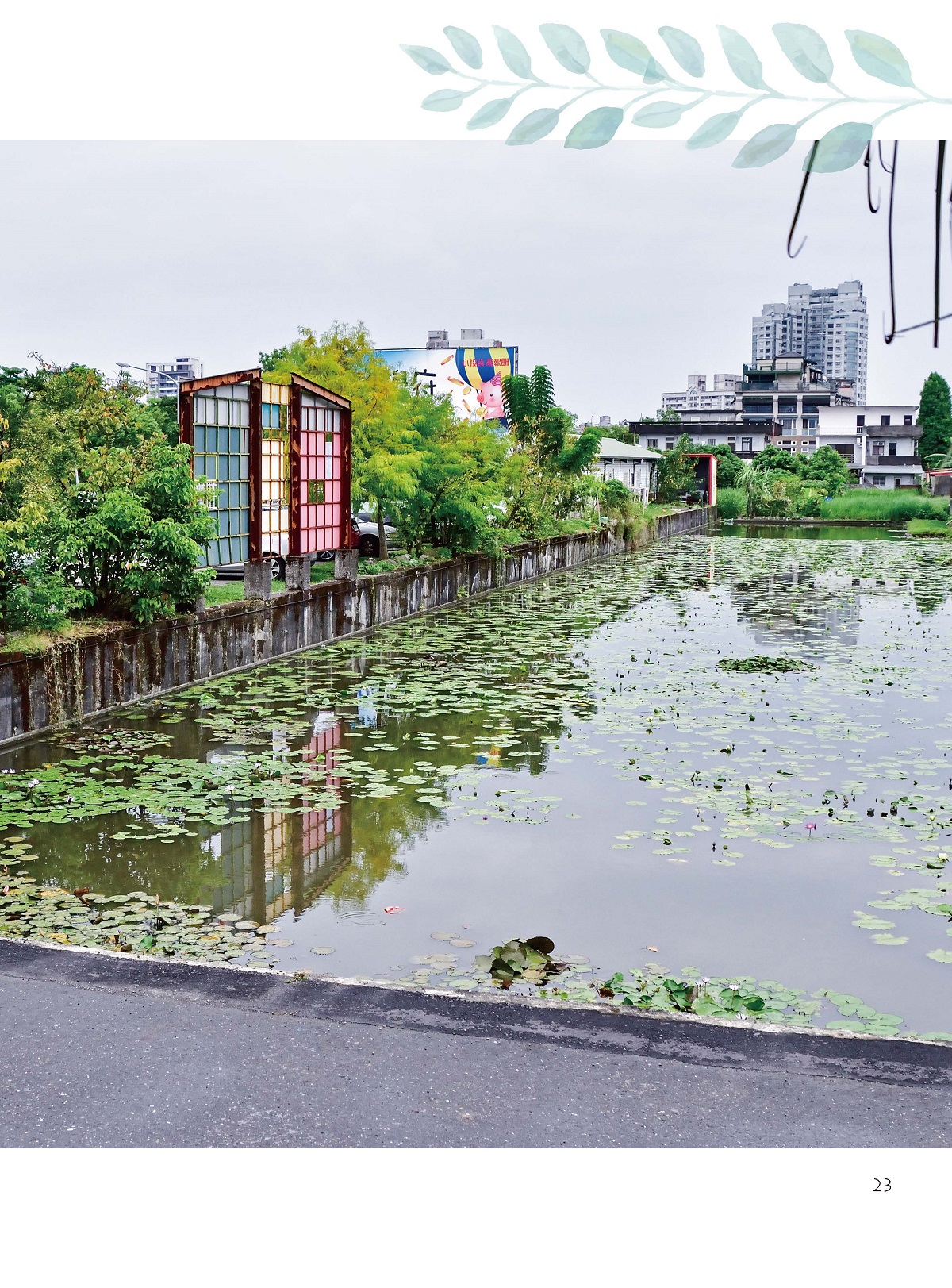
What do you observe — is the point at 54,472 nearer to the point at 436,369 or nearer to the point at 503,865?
the point at 503,865

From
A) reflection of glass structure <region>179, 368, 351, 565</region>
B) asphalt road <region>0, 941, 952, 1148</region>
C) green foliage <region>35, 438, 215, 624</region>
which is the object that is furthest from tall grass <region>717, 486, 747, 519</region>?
asphalt road <region>0, 941, 952, 1148</region>

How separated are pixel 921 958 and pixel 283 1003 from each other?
3547mm

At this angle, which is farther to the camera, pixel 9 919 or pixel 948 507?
pixel 948 507

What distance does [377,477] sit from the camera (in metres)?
20.2

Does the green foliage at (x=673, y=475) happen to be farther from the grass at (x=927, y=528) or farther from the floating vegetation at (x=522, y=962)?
the floating vegetation at (x=522, y=962)

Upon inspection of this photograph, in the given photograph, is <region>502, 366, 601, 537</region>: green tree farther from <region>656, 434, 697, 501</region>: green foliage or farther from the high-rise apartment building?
<region>656, 434, 697, 501</region>: green foliage

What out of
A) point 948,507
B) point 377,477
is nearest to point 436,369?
point 948,507

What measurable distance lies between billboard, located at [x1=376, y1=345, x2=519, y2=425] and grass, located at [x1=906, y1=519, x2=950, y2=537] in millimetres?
21921
